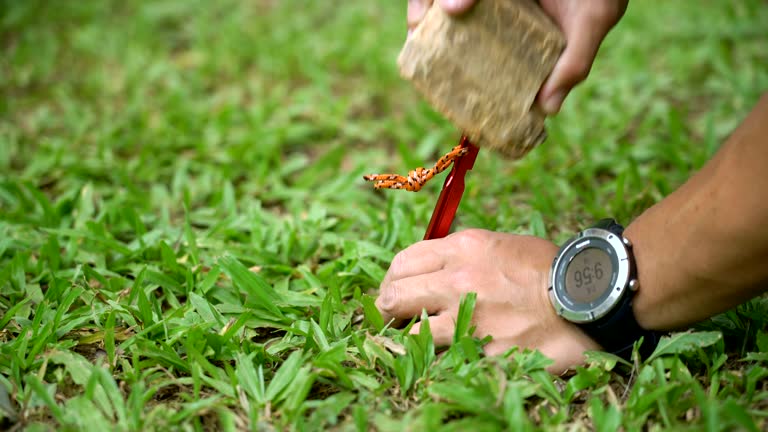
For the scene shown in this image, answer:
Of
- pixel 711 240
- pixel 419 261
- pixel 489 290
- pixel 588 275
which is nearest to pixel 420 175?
pixel 419 261

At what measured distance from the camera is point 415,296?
1576 mm

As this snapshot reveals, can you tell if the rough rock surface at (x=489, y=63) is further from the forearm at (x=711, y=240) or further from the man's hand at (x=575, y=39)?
the forearm at (x=711, y=240)

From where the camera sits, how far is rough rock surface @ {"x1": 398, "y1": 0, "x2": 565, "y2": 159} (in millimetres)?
1495

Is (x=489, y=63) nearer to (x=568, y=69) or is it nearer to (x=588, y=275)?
(x=568, y=69)

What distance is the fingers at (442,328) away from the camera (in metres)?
1.55

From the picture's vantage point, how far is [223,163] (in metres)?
2.56

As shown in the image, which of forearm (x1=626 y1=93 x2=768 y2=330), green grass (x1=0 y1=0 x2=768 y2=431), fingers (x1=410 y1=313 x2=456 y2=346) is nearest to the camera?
forearm (x1=626 y1=93 x2=768 y2=330)

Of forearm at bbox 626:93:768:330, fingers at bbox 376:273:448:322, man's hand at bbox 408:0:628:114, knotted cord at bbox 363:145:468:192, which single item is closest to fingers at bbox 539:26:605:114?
man's hand at bbox 408:0:628:114

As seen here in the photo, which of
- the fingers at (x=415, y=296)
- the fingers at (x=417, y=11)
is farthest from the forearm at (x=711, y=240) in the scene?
the fingers at (x=417, y=11)

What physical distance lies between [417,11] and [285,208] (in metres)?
0.97

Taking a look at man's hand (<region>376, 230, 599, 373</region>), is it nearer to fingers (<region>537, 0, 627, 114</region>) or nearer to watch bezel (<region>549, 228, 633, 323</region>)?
watch bezel (<region>549, 228, 633, 323</region>)

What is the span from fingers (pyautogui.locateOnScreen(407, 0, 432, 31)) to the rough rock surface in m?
0.12

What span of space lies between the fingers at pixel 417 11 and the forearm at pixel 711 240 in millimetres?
679

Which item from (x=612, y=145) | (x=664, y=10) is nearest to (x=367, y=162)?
(x=612, y=145)
